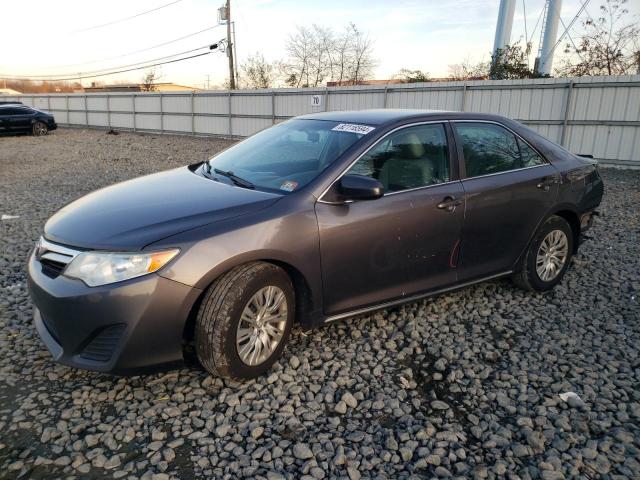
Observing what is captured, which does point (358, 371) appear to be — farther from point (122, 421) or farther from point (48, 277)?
point (48, 277)

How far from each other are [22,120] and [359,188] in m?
23.0

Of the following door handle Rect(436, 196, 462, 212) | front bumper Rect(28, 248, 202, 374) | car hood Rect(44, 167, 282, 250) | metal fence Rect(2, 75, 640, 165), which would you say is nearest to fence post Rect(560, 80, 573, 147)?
metal fence Rect(2, 75, 640, 165)

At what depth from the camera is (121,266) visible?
2.55 m

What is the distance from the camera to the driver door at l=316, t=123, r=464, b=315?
3.11 meters

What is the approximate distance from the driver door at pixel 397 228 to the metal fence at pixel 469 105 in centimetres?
1115

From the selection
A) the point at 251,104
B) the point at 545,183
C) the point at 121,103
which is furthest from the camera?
the point at 121,103

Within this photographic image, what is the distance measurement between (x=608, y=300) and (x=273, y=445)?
11.4 feet

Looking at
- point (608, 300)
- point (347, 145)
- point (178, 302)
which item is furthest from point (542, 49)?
point (178, 302)

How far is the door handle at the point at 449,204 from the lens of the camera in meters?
3.50

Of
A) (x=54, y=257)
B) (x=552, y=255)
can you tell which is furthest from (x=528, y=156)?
(x=54, y=257)

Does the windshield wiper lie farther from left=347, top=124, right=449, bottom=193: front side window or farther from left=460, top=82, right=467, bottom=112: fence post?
left=460, top=82, right=467, bottom=112: fence post

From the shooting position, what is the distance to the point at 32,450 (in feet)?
7.82

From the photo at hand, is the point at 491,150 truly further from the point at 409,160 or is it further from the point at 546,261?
the point at 546,261

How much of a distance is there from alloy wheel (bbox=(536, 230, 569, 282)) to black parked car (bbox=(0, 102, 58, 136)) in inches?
899
